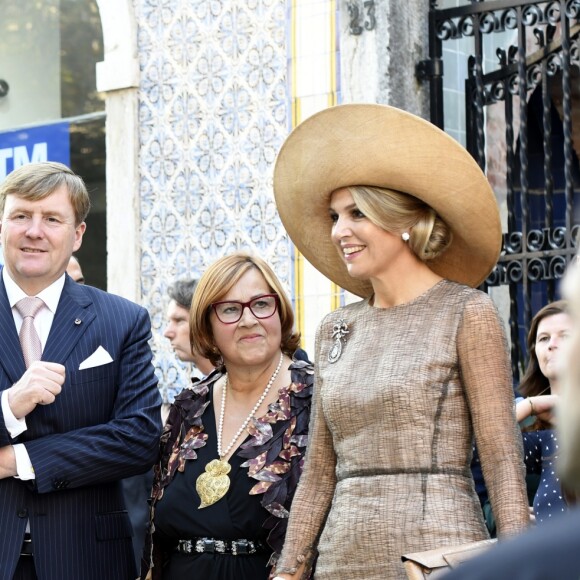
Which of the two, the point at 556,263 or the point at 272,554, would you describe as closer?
the point at 272,554

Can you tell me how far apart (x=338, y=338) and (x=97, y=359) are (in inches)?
38.1

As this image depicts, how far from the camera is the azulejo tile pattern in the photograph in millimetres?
7449

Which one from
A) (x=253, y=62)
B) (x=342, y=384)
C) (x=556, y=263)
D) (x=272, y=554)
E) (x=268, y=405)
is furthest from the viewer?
(x=253, y=62)

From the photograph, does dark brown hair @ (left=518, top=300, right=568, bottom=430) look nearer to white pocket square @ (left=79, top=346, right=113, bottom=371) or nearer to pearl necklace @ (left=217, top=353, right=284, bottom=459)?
pearl necklace @ (left=217, top=353, right=284, bottom=459)

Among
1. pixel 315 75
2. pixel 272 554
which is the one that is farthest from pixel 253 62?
pixel 272 554

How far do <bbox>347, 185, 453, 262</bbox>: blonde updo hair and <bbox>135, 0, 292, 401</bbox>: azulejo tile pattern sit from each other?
385cm

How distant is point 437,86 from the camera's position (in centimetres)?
714

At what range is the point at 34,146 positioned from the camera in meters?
9.05

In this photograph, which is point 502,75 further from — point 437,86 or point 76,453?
point 76,453

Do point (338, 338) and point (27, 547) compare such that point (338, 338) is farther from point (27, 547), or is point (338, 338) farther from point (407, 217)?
point (27, 547)

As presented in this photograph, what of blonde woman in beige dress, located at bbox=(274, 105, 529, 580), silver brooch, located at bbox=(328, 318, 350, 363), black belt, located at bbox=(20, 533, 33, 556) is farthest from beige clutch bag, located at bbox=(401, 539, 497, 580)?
black belt, located at bbox=(20, 533, 33, 556)

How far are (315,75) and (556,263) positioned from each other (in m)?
1.75

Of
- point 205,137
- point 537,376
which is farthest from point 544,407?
point 205,137

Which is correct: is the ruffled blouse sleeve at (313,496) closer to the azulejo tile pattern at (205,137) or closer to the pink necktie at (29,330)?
the pink necktie at (29,330)
